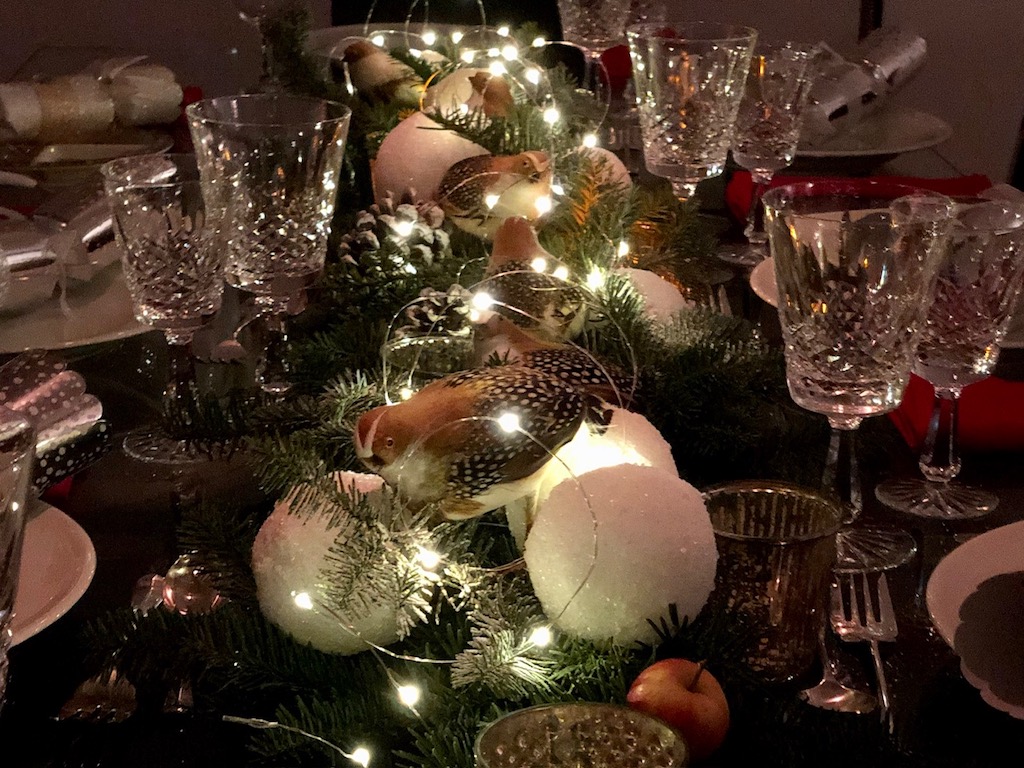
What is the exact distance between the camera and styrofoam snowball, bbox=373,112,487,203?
978 mm

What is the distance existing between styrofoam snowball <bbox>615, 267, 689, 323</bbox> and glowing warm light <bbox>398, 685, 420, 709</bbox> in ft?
1.17

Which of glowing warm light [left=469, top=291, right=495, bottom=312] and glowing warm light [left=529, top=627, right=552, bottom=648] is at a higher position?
glowing warm light [left=469, top=291, right=495, bottom=312]

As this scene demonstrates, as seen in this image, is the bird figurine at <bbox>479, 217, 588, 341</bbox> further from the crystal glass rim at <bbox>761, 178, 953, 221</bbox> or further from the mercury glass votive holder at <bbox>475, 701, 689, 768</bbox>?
the mercury glass votive holder at <bbox>475, 701, 689, 768</bbox>

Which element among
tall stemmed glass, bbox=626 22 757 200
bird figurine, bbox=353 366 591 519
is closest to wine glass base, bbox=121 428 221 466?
bird figurine, bbox=353 366 591 519

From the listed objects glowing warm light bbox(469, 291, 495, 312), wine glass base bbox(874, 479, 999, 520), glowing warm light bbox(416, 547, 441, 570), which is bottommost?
wine glass base bbox(874, 479, 999, 520)

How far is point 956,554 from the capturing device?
1.96ft

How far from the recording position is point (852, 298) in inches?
25.8

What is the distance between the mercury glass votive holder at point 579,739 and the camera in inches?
15.6

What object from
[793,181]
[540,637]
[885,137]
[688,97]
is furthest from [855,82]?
[540,637]

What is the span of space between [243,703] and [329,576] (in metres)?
0.07

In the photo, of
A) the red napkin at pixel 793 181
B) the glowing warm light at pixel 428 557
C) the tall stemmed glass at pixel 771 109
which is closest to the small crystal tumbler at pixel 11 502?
the glowing warm light at pixel 428 557

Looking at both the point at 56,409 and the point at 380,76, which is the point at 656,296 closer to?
the point at 56,409

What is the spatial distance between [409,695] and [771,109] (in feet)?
2.59

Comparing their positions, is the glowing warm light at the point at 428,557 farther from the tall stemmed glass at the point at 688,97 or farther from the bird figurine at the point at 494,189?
the tall stemmed glass at the point at 688,97
